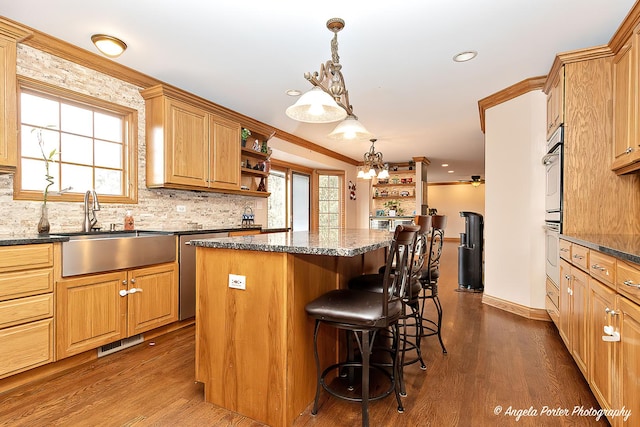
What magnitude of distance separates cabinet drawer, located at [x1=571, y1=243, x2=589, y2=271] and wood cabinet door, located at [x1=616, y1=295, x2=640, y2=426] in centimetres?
51

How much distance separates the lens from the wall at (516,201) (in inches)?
137

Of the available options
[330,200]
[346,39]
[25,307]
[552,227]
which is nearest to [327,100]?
[346,39]

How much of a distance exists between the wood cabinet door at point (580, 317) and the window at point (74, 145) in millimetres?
3689

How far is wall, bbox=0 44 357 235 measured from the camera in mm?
2541

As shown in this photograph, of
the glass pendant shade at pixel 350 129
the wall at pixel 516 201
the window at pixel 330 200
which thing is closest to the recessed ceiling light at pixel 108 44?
the glass pendant shade at pixel 350 129

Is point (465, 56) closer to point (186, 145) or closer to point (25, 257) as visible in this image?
point (186, 145)

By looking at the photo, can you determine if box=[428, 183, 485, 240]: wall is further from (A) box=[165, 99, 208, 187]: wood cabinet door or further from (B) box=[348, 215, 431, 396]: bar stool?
(B) box=[348, 215, 431, 396]: bar stool

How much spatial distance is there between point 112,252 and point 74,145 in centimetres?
122

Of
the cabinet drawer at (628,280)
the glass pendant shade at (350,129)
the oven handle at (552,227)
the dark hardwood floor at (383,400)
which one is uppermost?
the glass pendant shade at (350,129)

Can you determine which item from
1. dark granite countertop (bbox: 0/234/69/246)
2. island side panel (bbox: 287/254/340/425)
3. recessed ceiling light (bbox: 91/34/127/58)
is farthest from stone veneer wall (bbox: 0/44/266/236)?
island side panel (bbox: 287/254/340/425)

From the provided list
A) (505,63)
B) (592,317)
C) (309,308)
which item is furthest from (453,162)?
(309,308)

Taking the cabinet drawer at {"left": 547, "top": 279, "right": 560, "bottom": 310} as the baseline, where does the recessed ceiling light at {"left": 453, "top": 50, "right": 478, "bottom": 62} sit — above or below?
above

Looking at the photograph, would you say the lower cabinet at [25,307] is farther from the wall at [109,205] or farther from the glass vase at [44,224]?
the wall at [109,205]

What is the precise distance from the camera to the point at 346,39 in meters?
2.67
